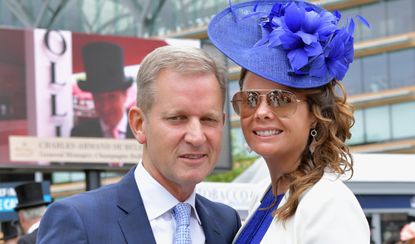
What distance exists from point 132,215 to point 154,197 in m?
0.10

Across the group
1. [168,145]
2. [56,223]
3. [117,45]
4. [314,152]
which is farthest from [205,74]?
[117,45]

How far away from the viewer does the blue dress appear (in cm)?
327

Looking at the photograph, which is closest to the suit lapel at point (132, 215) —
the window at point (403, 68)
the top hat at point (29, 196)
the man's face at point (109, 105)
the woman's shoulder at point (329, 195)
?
the woman's shoulder at point (329, 195)

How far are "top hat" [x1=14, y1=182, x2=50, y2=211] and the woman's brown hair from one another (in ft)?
→ 16.6

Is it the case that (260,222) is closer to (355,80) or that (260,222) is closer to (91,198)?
(91,198)

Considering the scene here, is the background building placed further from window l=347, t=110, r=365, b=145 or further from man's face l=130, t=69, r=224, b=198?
man's face l=130, t=69, r=224, b=198

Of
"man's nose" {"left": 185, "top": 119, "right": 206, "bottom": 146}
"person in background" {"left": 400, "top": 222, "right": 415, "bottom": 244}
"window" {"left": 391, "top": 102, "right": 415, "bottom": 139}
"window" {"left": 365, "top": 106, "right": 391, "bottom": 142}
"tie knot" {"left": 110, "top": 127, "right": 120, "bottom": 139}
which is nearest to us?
"man's nose" {"left": 185, "top": 119, "right": 206, "bottom": 146}

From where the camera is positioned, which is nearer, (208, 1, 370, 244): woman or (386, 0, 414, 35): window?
(208, 1, 370, 244): woman

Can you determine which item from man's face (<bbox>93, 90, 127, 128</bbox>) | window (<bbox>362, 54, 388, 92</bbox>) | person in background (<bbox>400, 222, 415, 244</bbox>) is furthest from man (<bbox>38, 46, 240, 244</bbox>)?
window (<bbox>362, 54, 388, 92</bbox>)

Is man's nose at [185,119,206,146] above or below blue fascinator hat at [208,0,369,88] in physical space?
below

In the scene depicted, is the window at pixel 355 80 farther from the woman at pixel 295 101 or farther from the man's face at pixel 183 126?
the man's face at pixel 183 126

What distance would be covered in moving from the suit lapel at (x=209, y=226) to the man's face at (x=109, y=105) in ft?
69.2

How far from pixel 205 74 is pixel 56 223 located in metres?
0.66

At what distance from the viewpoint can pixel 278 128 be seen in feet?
10.3
